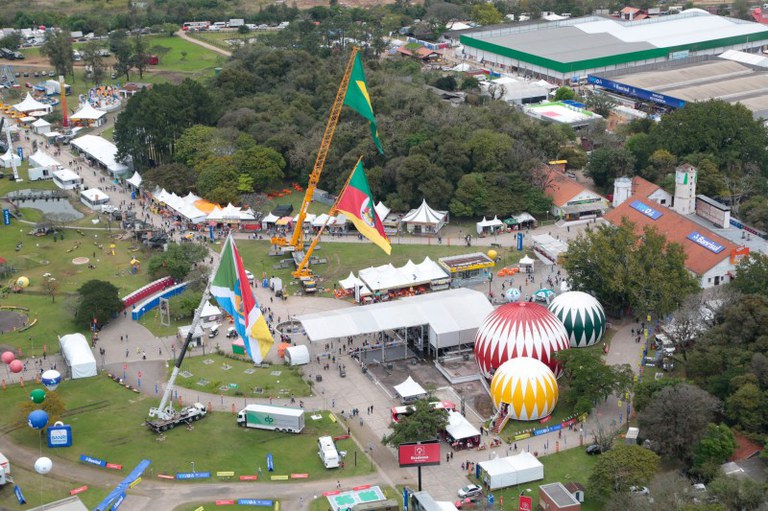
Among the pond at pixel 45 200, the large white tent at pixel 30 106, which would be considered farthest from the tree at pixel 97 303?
the large white tent at pixel 30 106

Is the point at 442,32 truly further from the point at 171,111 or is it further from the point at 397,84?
the point at 171,111

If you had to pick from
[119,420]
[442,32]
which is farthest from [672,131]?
[442,32]

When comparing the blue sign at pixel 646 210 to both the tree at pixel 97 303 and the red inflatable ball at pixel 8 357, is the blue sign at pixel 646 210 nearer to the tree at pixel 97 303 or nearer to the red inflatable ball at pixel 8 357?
the tree at pixel 97 303

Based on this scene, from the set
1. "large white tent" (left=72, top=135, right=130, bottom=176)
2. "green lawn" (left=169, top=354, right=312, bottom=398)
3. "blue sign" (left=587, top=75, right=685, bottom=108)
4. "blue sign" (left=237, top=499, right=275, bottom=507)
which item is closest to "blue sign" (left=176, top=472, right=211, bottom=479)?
"blue sign" (left=237, top=499, right=275, bottom=507)

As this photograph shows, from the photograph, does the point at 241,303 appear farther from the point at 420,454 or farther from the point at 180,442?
the point at 420,454

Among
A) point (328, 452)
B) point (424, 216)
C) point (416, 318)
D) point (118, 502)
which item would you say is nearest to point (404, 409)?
point (328, 452)
